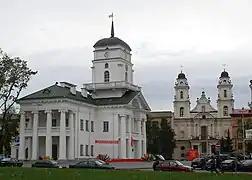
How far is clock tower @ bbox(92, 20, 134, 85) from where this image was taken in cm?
8388

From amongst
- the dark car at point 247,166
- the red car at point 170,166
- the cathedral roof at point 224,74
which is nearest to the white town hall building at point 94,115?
the red car at point 170,166

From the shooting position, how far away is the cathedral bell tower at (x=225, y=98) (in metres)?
127

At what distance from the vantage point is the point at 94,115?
81.0m

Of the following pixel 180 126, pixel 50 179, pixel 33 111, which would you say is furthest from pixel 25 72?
pixel 180 126

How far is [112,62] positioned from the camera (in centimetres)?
8431

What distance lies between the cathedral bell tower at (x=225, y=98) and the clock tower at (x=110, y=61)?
160ft

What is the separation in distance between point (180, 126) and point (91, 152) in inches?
2159

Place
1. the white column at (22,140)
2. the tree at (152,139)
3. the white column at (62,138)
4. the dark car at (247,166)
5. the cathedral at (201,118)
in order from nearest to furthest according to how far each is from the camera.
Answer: the dark car at (247,166)
the white column at (62,138)
the white column at (22,140)
the tree at (152,139)
the cathedral at (201,118)

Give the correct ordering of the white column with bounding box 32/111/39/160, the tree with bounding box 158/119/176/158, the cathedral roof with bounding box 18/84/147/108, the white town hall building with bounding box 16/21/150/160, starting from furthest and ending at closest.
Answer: the tree with bounding box 158/119/176/158 → the cathedral roof with bounding box 18/84/147/108 → the white column with bounding box 32/111/39/160 → the white town hall building with bounding box 16/21/150/160

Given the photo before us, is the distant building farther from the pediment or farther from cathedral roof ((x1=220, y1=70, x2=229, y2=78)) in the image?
the pediment

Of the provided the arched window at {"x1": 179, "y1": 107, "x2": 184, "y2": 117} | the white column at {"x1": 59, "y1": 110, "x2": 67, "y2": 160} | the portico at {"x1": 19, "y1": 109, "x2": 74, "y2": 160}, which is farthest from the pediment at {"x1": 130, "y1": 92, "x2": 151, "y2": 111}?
the arched window at {"x1": 179, "y1": 107, "x2": 184, "y2": 117}

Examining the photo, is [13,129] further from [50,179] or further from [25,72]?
[50,179]

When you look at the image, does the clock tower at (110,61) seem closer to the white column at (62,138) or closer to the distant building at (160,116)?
the white column at (62,138)

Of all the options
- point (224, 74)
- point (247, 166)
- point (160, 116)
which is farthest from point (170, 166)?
point (224, 74)
